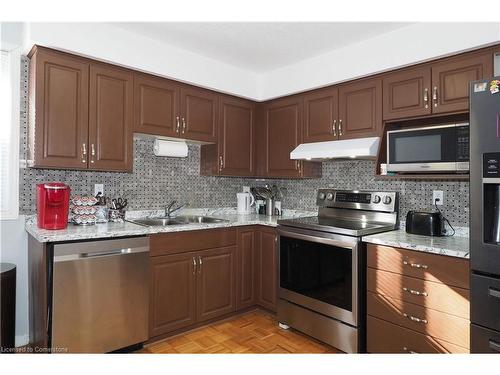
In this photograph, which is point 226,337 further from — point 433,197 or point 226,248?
point 433,197

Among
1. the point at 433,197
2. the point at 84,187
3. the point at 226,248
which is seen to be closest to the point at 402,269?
the point at 433,197

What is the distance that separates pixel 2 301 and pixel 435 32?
3.36 m

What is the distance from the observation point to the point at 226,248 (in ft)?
9.52

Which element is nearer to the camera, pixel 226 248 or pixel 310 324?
pixel 310 324

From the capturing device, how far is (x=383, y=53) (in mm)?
2527

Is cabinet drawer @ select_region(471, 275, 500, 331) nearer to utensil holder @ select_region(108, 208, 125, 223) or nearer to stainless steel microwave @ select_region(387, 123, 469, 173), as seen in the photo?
stainless steel microwave @ select_region(387, 123, 469, 173)

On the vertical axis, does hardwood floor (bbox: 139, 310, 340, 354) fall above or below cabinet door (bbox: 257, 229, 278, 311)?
below

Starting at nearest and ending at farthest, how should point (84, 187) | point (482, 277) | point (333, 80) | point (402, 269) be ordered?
point (482, 277), point (402, 269), point (84, 187), point (333, 80)

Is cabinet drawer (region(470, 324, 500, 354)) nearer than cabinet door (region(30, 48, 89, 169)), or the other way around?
cabinet drawer (region(470, 324, 500, 354))

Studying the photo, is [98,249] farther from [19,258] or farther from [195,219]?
[195,219]

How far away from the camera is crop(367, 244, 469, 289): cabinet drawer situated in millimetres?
1854

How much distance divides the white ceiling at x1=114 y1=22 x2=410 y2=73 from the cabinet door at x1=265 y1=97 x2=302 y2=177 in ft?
1.44

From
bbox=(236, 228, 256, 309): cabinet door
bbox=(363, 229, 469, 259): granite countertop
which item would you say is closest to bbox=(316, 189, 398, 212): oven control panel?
bbox=(363, 229, 469, 259): granite countertop

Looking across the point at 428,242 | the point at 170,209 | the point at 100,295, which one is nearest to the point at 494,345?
the point at 428,242
